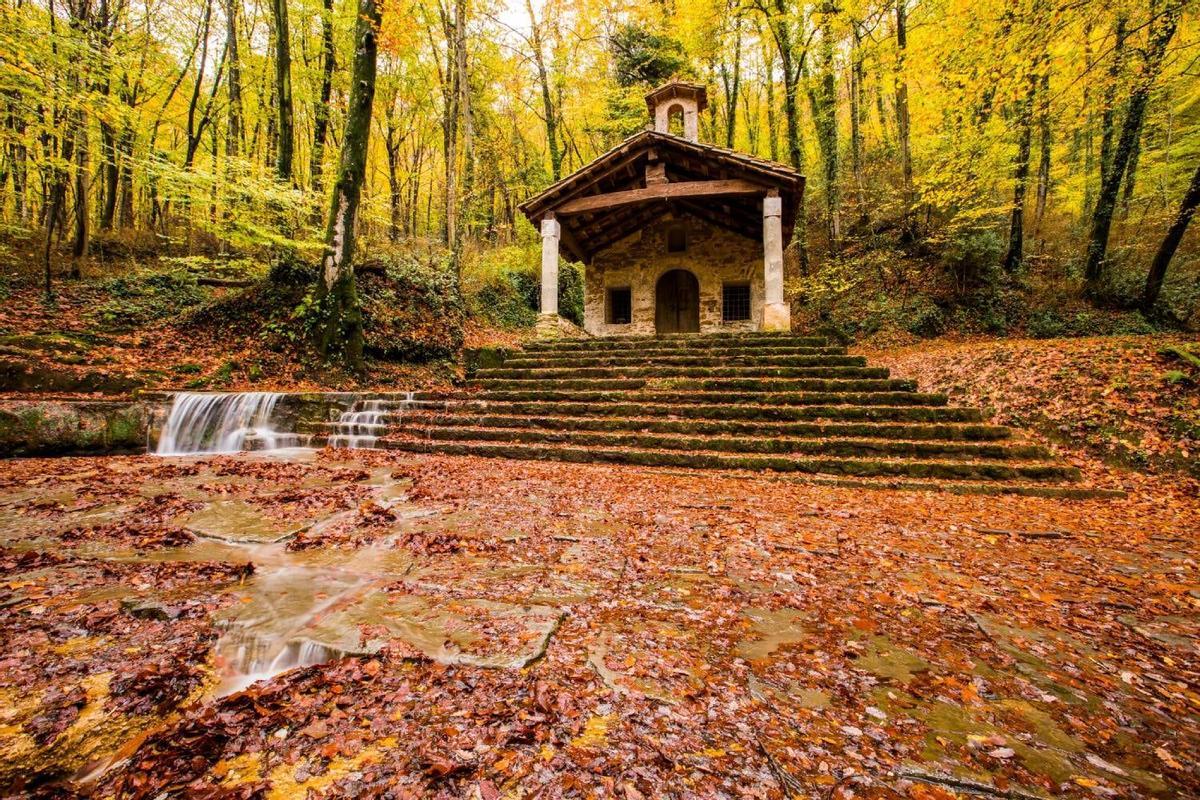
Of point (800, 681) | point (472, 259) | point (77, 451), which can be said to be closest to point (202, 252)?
point (472, 259)

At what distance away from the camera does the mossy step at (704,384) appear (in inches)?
280

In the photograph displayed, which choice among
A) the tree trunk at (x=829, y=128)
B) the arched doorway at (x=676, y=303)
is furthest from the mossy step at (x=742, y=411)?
the tree trunk at (x=829, y=128)

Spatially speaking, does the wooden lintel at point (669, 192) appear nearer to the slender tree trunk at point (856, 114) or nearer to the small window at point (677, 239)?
the small window at point (677, 239)

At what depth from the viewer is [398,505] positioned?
3.88 meters

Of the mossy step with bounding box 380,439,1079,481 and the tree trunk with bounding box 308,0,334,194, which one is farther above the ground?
the tree trunk with bounding box 308,0,334,194

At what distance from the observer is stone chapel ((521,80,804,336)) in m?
11.2

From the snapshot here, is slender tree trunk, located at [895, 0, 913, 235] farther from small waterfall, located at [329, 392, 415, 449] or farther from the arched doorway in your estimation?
small waterfall, located at [329, 392, 415, 449]

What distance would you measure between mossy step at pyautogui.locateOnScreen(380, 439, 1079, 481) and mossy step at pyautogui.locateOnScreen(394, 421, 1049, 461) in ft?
0.79

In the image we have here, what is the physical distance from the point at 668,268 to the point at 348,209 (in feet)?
31.2

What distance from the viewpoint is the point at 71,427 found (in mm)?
5672

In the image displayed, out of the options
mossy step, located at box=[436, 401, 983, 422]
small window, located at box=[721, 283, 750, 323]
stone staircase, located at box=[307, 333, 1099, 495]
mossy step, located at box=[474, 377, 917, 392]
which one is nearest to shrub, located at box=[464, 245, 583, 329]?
small window, located at box=[721, 283, 750, 323]

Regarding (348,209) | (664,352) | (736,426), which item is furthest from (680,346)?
(348,209)

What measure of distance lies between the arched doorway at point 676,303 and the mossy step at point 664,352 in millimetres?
5748

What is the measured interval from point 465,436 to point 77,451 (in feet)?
15.6
